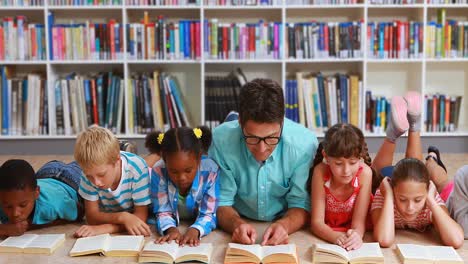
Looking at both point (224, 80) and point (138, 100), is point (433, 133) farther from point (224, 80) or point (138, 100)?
point (138, 100)

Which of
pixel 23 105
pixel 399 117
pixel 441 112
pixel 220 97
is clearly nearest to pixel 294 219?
pixel 399 117

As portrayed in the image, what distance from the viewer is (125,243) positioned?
84.5 inches

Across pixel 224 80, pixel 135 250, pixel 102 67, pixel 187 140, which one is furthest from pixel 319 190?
pixel 102 67

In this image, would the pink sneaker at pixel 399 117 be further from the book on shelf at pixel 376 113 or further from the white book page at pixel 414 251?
the book on shelf at pixel 376 113

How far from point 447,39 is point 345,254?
2.73 m

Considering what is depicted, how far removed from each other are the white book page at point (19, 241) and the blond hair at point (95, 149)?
30cm

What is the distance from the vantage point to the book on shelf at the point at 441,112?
4.42m

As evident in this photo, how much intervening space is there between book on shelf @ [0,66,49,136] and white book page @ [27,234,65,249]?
228 cm

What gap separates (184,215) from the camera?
2.44 m

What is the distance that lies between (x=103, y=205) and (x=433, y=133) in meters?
2.72

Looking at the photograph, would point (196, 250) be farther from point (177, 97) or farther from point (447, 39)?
point (447, 39)

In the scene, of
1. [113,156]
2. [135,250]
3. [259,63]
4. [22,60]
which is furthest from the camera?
[259,63]

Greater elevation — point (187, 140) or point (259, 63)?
point (259, 63)

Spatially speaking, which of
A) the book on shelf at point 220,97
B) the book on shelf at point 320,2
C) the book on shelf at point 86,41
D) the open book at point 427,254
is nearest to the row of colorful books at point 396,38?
the book on shelf at point 320,2
